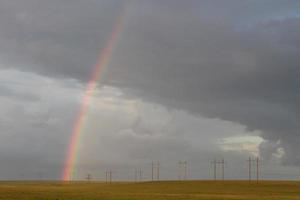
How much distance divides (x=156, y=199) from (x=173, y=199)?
2.82m

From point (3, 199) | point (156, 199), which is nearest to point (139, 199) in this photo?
point (156, 199)

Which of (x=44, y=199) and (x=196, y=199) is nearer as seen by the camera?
(x=44, y=199)

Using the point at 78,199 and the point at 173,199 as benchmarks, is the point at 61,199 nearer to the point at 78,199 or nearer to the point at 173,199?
the point at 78,199

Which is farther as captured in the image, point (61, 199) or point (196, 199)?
point (196, 199)

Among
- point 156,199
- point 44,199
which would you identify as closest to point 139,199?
point 156,199

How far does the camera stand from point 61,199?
2906 inches

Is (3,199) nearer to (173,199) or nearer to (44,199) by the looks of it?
(44,199)

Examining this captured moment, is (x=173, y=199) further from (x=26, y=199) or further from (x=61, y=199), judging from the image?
(x=26, y=199)

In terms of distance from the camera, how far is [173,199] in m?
78.1

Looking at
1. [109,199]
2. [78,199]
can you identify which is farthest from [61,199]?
[109,199]

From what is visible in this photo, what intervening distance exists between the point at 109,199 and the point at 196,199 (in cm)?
1450

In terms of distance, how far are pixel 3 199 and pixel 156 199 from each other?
2371 cm

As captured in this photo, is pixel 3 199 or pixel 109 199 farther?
pixel 109 199

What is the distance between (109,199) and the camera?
78.1 meters
